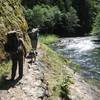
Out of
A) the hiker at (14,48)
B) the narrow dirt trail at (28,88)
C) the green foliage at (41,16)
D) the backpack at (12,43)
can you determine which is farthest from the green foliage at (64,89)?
the green foliage at (41,16)

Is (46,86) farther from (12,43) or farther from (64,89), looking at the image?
(12,43)

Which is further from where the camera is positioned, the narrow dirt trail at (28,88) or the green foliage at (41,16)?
the green foliage at (41,16)

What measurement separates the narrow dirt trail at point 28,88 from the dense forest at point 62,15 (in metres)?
72.3

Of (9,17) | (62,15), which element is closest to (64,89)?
(9,17)

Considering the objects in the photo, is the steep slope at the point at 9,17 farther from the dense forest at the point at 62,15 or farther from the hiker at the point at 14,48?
the dense forest at the point at 62,15

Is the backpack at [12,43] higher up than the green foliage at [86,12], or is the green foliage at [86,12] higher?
the backpack at [12,43]

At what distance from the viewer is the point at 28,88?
15.0 m

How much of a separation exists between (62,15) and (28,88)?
316 feet

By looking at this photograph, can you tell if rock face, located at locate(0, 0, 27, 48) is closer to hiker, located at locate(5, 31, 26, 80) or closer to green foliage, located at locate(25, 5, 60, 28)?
hiker, located at locate(5, 31, 26, 80)

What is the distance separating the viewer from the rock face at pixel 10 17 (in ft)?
59.3

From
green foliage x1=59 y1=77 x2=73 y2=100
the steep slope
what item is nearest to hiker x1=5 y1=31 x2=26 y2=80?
the steep slope

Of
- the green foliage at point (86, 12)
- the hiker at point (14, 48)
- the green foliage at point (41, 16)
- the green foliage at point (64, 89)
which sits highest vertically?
the hiker at point (14, 48)

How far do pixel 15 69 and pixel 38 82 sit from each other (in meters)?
1.58

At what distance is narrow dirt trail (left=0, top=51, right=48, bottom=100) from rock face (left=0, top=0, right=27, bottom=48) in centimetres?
218
